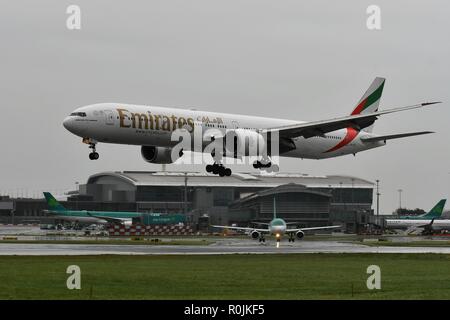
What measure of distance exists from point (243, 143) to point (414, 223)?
101189 millimetres

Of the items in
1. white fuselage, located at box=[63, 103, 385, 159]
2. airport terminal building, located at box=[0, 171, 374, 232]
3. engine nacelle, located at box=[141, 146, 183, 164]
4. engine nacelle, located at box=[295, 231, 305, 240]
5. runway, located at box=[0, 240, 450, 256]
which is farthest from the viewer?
airport terminal building, located at box=[0, 171, 374, 232]

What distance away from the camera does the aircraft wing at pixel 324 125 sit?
68.6m

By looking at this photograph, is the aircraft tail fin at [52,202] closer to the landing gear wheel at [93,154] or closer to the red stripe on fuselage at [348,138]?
the red stripe on fuselage at [348,138]

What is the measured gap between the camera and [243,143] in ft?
220

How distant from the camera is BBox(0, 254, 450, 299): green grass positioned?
35.7 metres

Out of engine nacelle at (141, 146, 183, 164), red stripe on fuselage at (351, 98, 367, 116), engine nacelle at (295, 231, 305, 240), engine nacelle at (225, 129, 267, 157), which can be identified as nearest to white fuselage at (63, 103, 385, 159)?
engine nacelle at (225, 129, 267, 157)

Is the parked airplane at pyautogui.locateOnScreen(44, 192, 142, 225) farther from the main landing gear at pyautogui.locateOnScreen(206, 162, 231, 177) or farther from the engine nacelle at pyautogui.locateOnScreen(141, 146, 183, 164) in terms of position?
the engine nacelle at pyautogui.locateOnScreen(141, 146, 183, 164)

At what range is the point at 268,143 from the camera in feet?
237

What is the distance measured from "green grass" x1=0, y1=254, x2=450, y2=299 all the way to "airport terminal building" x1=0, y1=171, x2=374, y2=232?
10556 centimetres

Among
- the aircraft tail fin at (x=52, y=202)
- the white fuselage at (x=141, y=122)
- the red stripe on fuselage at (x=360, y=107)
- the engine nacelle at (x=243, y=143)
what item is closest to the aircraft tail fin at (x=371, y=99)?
the red stripe on fuselage at (x=360, y=107)

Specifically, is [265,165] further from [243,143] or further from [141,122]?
[141,122]

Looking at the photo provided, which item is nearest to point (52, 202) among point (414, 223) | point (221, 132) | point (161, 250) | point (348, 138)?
point (414, 223)

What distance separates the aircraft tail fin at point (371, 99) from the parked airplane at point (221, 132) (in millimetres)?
3015

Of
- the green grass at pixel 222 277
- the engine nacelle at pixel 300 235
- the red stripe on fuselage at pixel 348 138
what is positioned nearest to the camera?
the green grass at pixel 222 277
